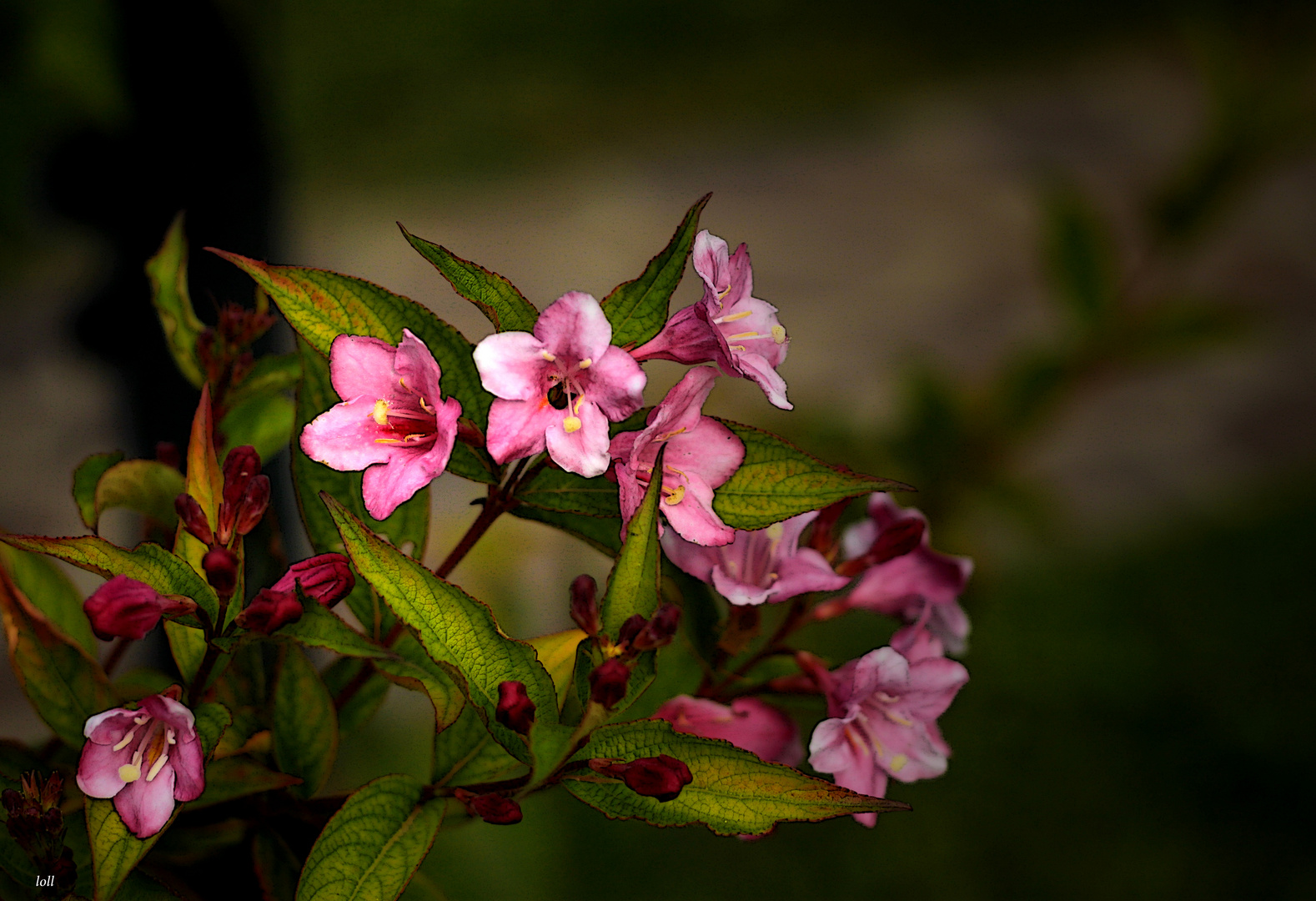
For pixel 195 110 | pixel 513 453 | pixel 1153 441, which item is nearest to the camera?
pixel 513 453

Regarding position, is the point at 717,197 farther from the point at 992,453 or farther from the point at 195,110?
the point at 195,110

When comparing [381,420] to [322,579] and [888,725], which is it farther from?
[888,725]

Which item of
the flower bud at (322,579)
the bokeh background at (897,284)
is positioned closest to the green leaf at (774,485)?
the flower bud at (322,579)

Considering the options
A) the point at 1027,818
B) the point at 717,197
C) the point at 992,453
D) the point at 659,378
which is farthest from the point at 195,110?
the point at 717,197

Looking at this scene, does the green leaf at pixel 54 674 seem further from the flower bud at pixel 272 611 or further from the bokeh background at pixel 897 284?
the bokeh background at pixel 897 284

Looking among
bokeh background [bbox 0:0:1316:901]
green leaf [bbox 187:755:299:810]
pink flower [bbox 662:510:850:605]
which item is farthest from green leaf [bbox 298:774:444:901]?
bokeh background [bbox 0:0:1316:901]

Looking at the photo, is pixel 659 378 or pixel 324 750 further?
pixel 659 378

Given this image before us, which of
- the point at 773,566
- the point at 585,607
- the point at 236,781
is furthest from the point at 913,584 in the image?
the point at 236,781
